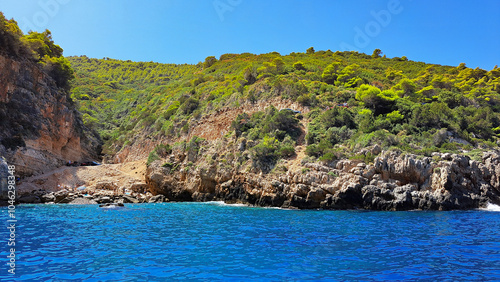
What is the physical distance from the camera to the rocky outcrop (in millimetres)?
23344

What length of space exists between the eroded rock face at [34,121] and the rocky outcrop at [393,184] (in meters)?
25.3

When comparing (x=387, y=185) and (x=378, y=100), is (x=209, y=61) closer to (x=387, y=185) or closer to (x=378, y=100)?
(x=378, y=100)

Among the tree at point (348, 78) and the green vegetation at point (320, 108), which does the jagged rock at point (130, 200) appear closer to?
the green vegetation at point (320, 108)

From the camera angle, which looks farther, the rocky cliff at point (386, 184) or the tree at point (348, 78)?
the tree at point (348, 78)

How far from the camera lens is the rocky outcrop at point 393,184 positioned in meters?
23.3

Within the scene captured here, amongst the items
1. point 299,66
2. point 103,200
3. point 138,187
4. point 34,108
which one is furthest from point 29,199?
point 299,66

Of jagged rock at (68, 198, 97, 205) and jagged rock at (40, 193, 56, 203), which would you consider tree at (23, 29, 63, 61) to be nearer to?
jagged rock at (40, 193, 56, 203)

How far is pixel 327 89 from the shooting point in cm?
4178

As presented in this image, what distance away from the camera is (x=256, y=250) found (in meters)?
10.8

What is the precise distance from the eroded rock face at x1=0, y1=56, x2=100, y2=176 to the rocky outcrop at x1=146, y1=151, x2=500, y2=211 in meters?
25.3

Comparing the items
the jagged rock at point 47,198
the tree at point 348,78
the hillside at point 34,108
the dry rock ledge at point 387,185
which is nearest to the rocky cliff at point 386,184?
the dry rock ledge at point 387,185

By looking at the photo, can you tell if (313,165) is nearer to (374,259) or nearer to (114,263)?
(374,259)

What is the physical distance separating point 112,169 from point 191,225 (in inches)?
1044

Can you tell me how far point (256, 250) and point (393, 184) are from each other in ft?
55.7
